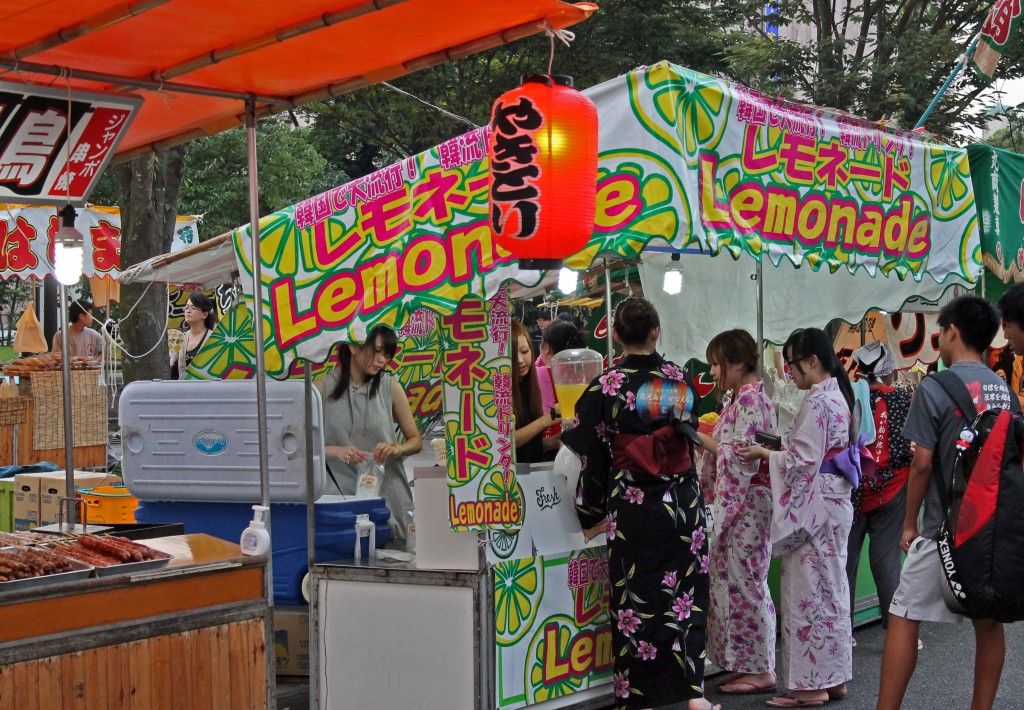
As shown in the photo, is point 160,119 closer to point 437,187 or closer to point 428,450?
point 437,187

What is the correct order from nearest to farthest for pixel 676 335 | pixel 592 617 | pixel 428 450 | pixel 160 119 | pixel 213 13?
pixel 213 13, pixel 160 119, pixel 592 617, pixel 676 335, pixel 428 450

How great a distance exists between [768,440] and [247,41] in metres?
3.61

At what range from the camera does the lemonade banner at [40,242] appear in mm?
13883

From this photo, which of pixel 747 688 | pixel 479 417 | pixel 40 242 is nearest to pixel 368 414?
pixel 479 417

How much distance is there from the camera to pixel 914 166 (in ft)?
21.6

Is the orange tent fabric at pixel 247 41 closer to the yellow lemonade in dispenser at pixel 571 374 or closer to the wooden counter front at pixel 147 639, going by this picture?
the wooden counter front at pixel 147 639

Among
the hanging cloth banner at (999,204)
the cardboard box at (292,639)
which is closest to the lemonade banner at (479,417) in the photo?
the cardboard box at (292,639)

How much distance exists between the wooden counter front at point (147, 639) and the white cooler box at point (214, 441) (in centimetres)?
121

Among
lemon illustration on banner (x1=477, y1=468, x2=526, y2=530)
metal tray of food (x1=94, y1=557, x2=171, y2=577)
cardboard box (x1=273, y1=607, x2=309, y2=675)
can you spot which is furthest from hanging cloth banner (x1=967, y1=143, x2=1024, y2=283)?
metal tray of food (x1=94, y1=557, x2=171, y2=577)

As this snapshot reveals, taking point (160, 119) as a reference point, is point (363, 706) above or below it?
below

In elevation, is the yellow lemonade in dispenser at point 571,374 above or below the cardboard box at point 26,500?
above

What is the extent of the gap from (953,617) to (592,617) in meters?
1.79

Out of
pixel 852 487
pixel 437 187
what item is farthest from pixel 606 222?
pixel 852 487

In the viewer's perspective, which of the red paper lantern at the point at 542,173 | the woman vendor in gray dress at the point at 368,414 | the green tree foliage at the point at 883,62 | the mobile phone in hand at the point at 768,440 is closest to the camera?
the red paper lantern at the point at 542,173
